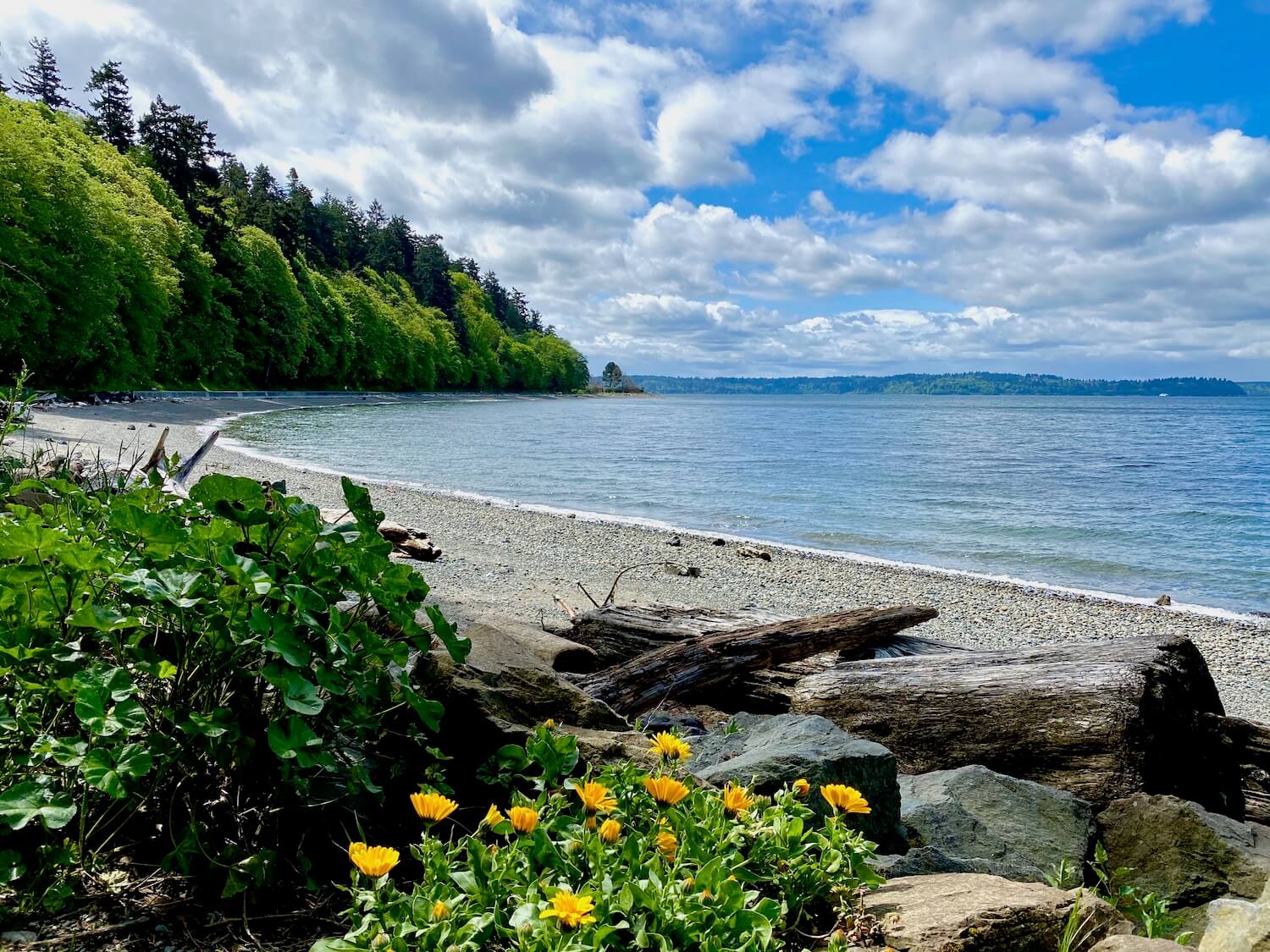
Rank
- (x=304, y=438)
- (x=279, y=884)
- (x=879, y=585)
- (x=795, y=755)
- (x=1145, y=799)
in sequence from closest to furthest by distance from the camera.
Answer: (x=279, y=884) < (x=795, y=755) < (x=1145, y=799) < (x=879, y=585) < (x=304, y=438)

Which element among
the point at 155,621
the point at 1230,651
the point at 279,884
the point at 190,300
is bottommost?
the point at 1230,651

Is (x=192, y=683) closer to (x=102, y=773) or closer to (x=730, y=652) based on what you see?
(x=102, y=773)

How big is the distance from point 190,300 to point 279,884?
6457 cm

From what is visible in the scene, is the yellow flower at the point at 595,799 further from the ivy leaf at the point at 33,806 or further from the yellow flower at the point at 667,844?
the ivy leaf at the point at 33,806

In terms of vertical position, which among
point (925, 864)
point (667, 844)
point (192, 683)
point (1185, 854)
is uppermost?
point (192, 683)

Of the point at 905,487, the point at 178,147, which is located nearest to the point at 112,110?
the point at 178,147

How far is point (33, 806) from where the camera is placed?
1.85 meters

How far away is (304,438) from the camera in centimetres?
4097

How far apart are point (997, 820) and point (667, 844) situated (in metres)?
2.59

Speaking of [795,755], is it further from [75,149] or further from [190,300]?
[190,300]

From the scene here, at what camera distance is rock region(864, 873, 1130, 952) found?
2.06 m

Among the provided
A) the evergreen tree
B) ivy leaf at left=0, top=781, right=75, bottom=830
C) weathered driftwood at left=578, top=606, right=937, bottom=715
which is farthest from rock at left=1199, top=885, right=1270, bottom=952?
the evergreen tree

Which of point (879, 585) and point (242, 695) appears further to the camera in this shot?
point (879, 585)

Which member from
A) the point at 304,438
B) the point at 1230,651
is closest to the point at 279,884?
Result: the point at 1230,651
